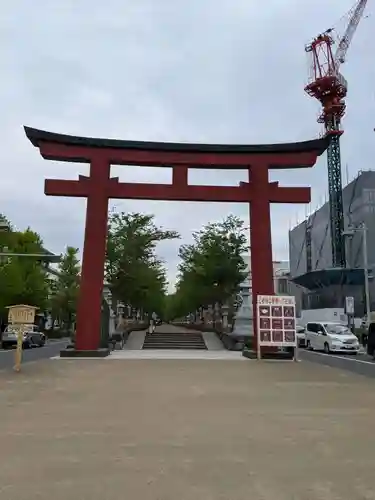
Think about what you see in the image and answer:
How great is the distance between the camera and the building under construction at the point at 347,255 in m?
55.2

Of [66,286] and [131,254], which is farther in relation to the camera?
[66,286]

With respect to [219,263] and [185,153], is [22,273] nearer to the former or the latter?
[219,263]

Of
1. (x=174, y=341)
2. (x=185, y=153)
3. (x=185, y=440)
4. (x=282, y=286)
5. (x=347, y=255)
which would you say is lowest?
(x=185, y=440)

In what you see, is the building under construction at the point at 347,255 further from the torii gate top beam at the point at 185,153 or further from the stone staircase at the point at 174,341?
the torii gate top beam at the point at 185,153

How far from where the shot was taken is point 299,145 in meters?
22.6

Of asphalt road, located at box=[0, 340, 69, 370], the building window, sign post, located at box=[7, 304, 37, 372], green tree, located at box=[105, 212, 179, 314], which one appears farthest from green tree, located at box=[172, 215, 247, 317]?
the building window

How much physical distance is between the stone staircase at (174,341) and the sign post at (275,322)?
892 cm

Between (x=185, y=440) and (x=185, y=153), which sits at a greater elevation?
(x=185, y=153)

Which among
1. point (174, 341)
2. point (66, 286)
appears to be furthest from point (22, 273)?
point (174, 341)

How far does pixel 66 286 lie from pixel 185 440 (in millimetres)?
51521

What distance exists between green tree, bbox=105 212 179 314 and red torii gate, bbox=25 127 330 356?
43.0 ft

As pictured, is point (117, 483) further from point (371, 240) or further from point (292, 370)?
point (371, 240)

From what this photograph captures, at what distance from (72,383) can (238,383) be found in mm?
3815

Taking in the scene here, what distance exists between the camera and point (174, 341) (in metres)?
30.5
